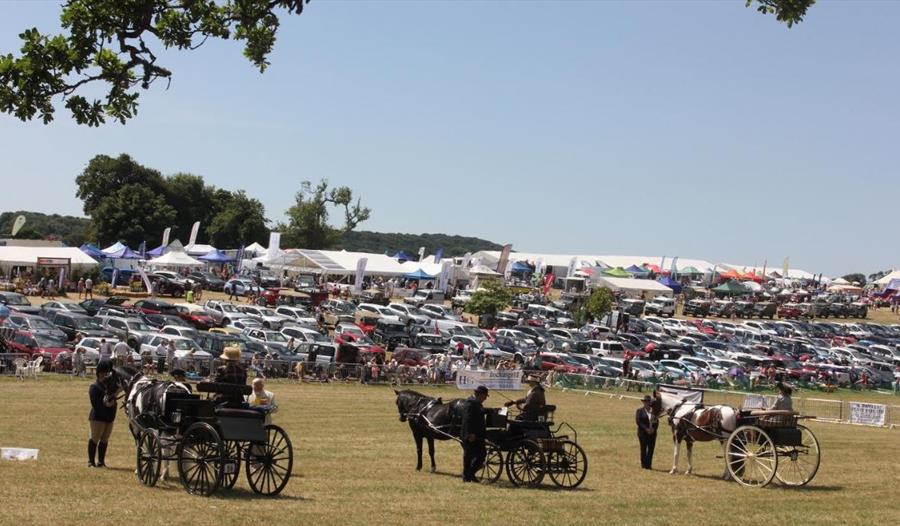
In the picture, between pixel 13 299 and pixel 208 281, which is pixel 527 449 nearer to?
pixel 13 299

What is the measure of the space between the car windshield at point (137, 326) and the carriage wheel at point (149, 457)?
26.6 m

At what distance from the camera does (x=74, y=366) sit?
102 ft

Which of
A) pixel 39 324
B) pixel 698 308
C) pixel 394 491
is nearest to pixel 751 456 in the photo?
pixel 394 491

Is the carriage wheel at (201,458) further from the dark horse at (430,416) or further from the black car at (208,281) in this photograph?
the black car at (208,281)

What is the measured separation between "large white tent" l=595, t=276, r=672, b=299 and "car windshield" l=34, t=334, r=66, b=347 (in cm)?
5519

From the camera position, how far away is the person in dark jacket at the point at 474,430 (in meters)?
14.4

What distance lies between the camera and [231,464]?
40.3 feet

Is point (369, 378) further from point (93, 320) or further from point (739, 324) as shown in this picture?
point (739, 324)

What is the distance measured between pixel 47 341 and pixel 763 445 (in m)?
24.3

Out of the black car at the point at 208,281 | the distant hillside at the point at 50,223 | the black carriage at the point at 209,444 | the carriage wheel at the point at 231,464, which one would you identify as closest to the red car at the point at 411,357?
the black carriage at the point at 209,444

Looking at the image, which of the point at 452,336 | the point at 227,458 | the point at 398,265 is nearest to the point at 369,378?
the point at 452,336

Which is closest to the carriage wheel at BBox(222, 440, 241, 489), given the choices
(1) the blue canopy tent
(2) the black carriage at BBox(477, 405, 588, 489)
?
(2) the black carriage at BBox(477, 405, 588, 489)

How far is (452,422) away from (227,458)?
3955 mm

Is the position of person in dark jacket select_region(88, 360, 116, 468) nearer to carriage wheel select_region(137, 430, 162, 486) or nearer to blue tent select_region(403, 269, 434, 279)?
carriage wheel select_region(137, 430, 162, 486)
